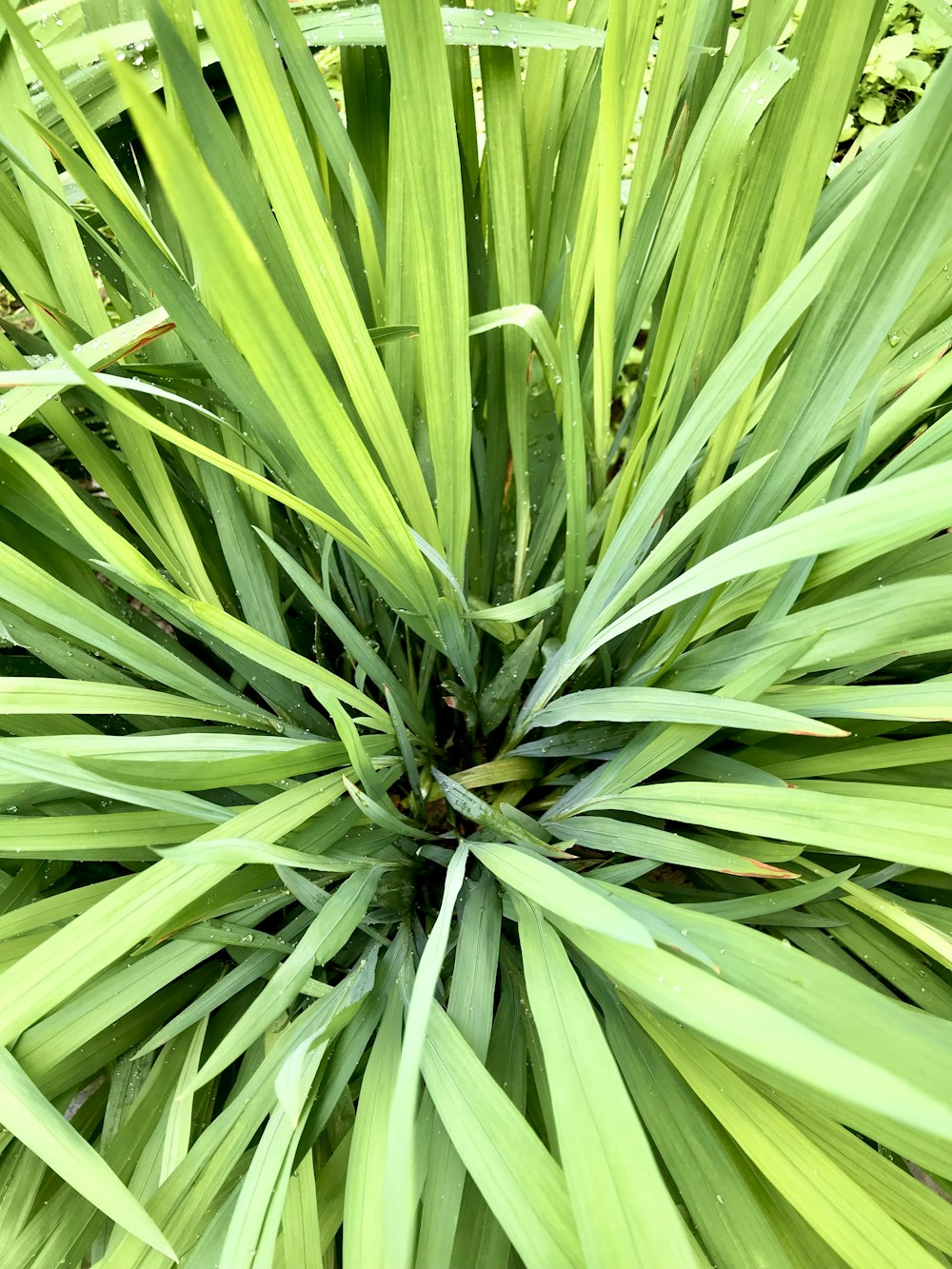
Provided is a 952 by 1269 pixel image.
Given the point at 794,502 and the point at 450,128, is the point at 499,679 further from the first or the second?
the point at 450,128

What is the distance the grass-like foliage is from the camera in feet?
1.11

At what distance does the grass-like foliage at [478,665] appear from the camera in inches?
13.4

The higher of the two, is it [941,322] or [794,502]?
[941,322]

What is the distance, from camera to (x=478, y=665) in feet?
2.21

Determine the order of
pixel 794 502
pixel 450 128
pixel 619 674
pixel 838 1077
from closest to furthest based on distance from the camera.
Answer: pixel 838 1077 < pixel 450 128 < pixel 794 502 < pixel 619 674

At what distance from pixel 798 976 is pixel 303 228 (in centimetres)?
44

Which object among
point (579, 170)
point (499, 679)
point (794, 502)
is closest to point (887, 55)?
point (579, 170)

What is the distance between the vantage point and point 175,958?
50cm

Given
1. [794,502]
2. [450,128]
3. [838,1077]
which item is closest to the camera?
[838,1077]

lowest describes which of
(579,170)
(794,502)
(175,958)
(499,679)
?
(175,958)

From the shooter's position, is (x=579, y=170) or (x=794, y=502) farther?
(x=579, y=170)

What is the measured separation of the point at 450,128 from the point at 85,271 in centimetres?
34

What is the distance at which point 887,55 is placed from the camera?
112 cm

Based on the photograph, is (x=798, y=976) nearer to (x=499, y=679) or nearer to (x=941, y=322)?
(x=499, y=679)
